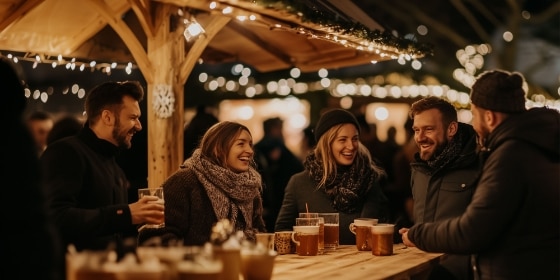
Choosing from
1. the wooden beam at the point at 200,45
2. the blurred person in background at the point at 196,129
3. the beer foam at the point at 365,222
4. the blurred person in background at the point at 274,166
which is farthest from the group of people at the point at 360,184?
the blurred person in background at the point at 274,166

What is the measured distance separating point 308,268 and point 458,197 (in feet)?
3.83

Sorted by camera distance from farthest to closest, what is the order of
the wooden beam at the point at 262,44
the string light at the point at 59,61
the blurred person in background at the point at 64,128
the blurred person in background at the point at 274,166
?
the blurred person in background at the point at 274,166, the wooden beam at the point at 262,44, the blurred person in background at the point at 64,128, the string light at the point at 59,61

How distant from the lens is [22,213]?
2.46m

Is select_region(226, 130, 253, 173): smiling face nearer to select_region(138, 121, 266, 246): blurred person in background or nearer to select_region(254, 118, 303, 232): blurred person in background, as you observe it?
select_region(138, 121, 266, 246): blurred person in background

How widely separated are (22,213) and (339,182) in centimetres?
334

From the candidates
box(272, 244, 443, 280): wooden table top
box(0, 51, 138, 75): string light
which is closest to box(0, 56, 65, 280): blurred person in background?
box(272, 244, 443, 280): wooden table top

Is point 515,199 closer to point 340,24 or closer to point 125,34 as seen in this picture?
point 340,24

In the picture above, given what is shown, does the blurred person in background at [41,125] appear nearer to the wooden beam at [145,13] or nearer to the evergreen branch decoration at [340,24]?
the wooden beam at [145,13]

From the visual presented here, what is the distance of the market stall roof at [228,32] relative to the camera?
15.2 ft

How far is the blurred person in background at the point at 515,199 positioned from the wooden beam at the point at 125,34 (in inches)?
116

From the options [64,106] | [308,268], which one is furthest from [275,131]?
[64,106]

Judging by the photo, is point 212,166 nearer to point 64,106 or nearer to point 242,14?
point 242,14

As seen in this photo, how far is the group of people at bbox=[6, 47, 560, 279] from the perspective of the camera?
149 inches

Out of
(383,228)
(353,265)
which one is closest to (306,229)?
(353,265)
